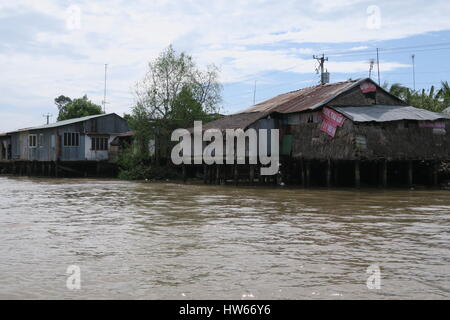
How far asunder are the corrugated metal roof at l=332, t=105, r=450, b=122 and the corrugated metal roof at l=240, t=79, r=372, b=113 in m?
1.11

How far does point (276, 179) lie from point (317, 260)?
749 inches

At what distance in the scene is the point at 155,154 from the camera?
3297 cm

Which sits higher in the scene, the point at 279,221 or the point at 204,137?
the point at 204,137

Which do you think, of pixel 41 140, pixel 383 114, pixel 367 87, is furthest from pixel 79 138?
pixel 383 114

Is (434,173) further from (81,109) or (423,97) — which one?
(81,109)

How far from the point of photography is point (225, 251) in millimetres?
8336

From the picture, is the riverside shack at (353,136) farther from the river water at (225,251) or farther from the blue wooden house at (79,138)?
the blue wooden house at (79,138)

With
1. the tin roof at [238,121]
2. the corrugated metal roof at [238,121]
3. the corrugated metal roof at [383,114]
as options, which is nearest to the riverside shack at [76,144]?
the tin roof at [238,121]

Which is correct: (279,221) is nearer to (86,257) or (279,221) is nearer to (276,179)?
(86,257)

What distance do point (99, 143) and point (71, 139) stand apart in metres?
1.90

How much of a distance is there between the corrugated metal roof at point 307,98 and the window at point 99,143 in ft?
37.8

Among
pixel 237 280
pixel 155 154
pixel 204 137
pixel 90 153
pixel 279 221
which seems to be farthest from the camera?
pixel 90 153

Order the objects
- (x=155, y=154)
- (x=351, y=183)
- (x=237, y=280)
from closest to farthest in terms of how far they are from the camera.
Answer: (x=237, y=280), (x=351, y=183), (x=155, y=154)
